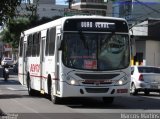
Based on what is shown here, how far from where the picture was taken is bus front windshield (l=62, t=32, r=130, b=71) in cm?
1919

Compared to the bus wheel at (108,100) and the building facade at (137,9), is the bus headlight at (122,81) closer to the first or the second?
the bus wheel at (108,100)

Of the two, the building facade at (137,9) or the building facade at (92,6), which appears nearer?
the building facade at (137,9)

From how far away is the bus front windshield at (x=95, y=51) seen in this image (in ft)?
63.0

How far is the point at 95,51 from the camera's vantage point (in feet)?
63.6

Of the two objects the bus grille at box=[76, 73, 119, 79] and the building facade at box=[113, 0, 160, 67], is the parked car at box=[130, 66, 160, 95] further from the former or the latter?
the building facade at box=[113, 0, 160, 67]

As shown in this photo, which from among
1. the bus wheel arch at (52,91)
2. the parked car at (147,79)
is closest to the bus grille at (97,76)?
the bus wheel arch at (52,91)

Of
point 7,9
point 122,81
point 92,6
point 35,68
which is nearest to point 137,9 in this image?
point 7,9

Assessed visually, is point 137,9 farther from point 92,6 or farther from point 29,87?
point 92,6

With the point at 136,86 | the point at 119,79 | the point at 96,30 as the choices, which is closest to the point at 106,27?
the point at 96,30

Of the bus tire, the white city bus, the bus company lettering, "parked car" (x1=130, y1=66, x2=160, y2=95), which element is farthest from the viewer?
"parked car" (x1=130, y1=66, x2=160, y2=95)

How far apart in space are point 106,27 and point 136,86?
8.71 meters

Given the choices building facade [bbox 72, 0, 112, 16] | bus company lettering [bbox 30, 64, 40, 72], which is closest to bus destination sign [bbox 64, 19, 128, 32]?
bus company lettering [bbox 30, 64, 40, 72]

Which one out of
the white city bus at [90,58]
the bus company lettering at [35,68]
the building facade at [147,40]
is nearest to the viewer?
the white city bus at [90,58]

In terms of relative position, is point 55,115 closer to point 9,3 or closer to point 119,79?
point 119,79
